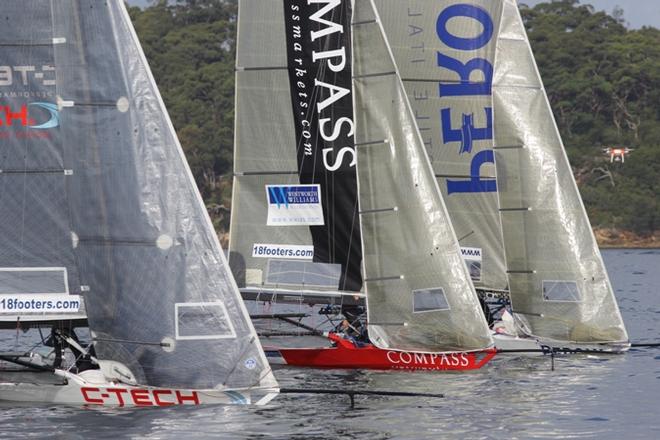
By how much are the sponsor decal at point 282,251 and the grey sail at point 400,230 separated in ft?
8.21

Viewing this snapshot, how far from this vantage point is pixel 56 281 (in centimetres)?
2209

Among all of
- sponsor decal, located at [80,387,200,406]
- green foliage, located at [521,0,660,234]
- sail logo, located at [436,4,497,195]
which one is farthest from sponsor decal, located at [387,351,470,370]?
green foliage, located at [521,0,660,234]

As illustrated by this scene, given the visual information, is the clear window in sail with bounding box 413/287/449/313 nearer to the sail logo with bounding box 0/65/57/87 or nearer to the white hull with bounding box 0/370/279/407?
the white hull with bounding box 0/370/279/407

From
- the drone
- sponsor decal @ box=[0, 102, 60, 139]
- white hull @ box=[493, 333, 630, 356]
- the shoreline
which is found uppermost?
sponsor decal @ box=[0, 102, 60, 139]

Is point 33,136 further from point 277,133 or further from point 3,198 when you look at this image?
point 277,133

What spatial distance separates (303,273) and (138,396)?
342 inches

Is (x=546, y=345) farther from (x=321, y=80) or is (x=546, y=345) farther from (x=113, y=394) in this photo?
(x=113, y=394)

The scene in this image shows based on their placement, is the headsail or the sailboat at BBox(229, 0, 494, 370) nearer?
the sailboat at BBox(229, 0, 494, 370)

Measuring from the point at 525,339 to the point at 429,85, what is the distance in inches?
233

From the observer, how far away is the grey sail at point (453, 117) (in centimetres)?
3206

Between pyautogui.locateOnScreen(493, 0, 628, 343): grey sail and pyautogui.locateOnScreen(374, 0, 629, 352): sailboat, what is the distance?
2cm

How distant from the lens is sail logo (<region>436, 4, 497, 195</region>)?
32250 mm

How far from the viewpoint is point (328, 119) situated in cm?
2917

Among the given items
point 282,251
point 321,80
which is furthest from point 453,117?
point 282,251
